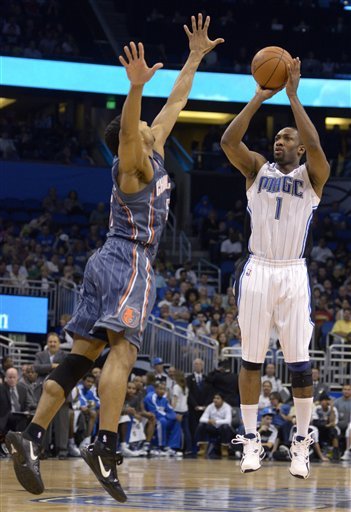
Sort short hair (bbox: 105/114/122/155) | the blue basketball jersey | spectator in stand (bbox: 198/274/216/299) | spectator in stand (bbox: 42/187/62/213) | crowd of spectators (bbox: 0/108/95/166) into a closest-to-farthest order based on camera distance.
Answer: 1. the blue basketball jersey
2. short hair (bbox: 105/114/122/155)
3. spectator in stand (bbox: 198/274/216/299)
4. spectator in stand (bbox: 42/187/62/213)
5. crowd of spectators (bbox: 0/108/95/166)

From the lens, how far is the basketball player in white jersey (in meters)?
8.16

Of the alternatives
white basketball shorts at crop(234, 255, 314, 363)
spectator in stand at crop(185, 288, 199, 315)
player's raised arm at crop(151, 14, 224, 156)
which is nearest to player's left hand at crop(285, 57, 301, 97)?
player's raised arm at crop(151, 14, 224, 156)

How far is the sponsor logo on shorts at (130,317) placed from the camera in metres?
6.67

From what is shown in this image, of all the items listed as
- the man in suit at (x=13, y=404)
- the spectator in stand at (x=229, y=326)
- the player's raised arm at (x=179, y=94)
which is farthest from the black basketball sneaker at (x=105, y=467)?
the spectator in stand at (x=229, y=326)

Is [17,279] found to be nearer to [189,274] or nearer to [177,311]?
[177,311]

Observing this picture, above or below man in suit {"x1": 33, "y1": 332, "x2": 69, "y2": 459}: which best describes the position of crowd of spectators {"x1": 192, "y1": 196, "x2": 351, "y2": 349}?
above

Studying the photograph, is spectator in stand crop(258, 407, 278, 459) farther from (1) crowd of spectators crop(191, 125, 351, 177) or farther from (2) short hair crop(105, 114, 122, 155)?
(1) crowd of spectators crop(191, 125, 351, 177)

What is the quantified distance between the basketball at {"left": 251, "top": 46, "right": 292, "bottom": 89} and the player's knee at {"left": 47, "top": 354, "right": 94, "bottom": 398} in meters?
2.61

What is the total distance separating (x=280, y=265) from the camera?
324 inches

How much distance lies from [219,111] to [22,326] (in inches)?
594

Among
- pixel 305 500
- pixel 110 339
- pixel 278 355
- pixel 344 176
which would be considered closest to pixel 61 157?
pixel 344 176

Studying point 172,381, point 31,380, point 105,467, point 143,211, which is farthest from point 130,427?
point 105,467

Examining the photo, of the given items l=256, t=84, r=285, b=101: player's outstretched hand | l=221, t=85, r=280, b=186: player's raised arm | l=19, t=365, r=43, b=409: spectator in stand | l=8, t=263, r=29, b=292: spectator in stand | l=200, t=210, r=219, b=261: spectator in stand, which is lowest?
l=19, t=365, r=43, b=409: spectator in stand

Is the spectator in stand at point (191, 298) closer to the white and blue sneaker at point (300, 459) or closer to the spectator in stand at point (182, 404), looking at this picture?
the spectator in stand at point (182, 404)
